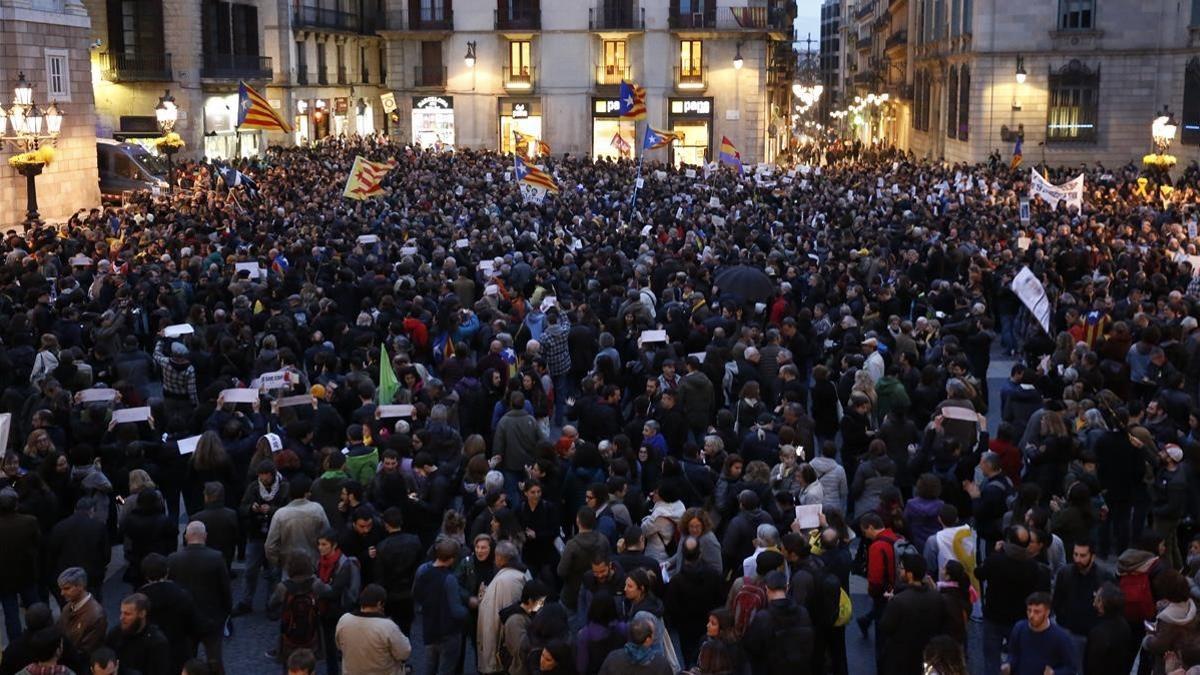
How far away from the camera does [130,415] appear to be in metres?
12.0

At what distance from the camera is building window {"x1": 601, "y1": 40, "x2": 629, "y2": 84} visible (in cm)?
5891

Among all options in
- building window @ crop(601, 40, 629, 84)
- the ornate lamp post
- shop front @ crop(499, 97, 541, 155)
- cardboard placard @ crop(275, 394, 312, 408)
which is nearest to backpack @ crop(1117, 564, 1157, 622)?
cardboard placard @ crop(275, 394, 312, 408)

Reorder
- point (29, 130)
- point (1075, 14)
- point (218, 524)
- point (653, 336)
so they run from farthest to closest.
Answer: point (1075, 14) < point (29, 130) < point (653, 336) < point (218, 524)

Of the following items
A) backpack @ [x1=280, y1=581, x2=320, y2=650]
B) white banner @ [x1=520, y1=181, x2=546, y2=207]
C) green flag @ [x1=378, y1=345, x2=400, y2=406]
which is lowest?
backpack @ [x1=280, y1=581, x2=320, y2=650]

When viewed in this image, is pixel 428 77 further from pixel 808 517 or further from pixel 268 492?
pixel 808 517

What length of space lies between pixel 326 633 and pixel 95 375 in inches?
265

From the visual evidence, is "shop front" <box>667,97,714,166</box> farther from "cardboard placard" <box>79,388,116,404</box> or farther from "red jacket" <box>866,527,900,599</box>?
"red jacket" <box>866,527,900,599</box>

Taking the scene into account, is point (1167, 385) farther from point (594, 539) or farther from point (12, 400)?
point (12, 400)

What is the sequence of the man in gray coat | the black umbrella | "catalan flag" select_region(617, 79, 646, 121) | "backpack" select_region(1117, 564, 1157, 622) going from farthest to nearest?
1. "catalan flag" select_region(617, 79, 646, 121)
2. the black umbrella
3. the man in gray coat
4. "backpack" select_region(1117, 564, 1157, 622)

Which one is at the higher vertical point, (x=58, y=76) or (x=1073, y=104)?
(x=58, y=76)

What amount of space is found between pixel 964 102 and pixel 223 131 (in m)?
26.4

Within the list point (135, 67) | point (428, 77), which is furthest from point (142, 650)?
point (428, 77)

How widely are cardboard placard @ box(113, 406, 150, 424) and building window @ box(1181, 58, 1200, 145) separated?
3774 cm

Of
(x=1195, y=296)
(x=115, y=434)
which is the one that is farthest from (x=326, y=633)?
(x=1195, y=296)
